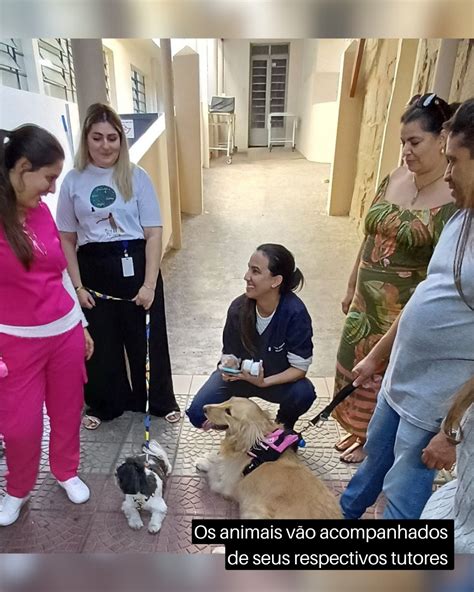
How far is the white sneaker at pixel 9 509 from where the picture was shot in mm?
959

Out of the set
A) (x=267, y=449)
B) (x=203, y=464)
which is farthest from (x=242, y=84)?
(x=203, y=464)

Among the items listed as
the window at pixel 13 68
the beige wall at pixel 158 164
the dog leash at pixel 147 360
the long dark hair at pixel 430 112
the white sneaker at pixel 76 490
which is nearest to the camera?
the window at pixel 13 68

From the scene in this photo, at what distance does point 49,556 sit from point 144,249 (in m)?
0.79

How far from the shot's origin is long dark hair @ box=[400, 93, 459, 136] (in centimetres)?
69

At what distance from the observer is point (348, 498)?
34.4 inches

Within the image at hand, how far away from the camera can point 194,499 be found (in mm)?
1030

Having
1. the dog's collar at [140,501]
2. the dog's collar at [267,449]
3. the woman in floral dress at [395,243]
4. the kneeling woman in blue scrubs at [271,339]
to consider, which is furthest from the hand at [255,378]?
the dog's collar at [140,501]

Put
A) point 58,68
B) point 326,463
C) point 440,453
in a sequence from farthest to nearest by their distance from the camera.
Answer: point 326,463 → point 58,68 → point 440,453

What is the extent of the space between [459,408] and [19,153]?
0.69 metres

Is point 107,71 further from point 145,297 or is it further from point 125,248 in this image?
point 145,297

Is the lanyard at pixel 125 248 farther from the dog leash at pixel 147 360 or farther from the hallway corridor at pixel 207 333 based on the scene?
the hallway corridor at pixel 207 333

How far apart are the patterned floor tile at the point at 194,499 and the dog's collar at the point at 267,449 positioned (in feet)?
0.30

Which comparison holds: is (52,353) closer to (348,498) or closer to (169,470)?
(169,470)

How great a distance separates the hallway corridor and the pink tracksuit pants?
3.8 inches
